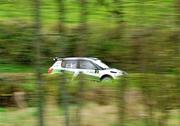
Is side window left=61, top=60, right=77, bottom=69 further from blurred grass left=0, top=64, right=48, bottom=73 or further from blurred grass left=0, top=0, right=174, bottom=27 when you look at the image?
blurred grass left=0, top=0, right=174, bottom=27

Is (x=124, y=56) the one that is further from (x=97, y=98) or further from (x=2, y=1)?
(x=2, y=1)

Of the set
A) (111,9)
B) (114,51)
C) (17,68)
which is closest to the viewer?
(111,9)

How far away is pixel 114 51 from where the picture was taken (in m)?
4.22

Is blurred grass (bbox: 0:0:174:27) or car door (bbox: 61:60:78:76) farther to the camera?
car door (bbox: 61:60:78:76)

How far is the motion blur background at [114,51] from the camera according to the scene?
4020mm

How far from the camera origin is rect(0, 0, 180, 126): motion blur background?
13.2 ft

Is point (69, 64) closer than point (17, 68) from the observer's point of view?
Yes

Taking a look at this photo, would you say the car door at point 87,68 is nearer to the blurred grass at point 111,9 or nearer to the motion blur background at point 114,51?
the motion blur background at point 114,51

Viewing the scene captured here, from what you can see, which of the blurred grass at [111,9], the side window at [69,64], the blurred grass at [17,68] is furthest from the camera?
the blurred grass at [17,68]

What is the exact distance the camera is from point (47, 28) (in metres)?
4.34

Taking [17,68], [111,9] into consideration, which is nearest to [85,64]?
[111,9]

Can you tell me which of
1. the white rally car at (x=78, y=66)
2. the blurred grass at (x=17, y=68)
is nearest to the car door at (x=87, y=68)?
the white rally car at (x=78, y=66)

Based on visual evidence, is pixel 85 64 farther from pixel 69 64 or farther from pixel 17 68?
pixel 17 68

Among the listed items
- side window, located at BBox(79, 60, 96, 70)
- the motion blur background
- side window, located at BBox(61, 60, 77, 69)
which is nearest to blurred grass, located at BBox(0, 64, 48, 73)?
the motion blur background
